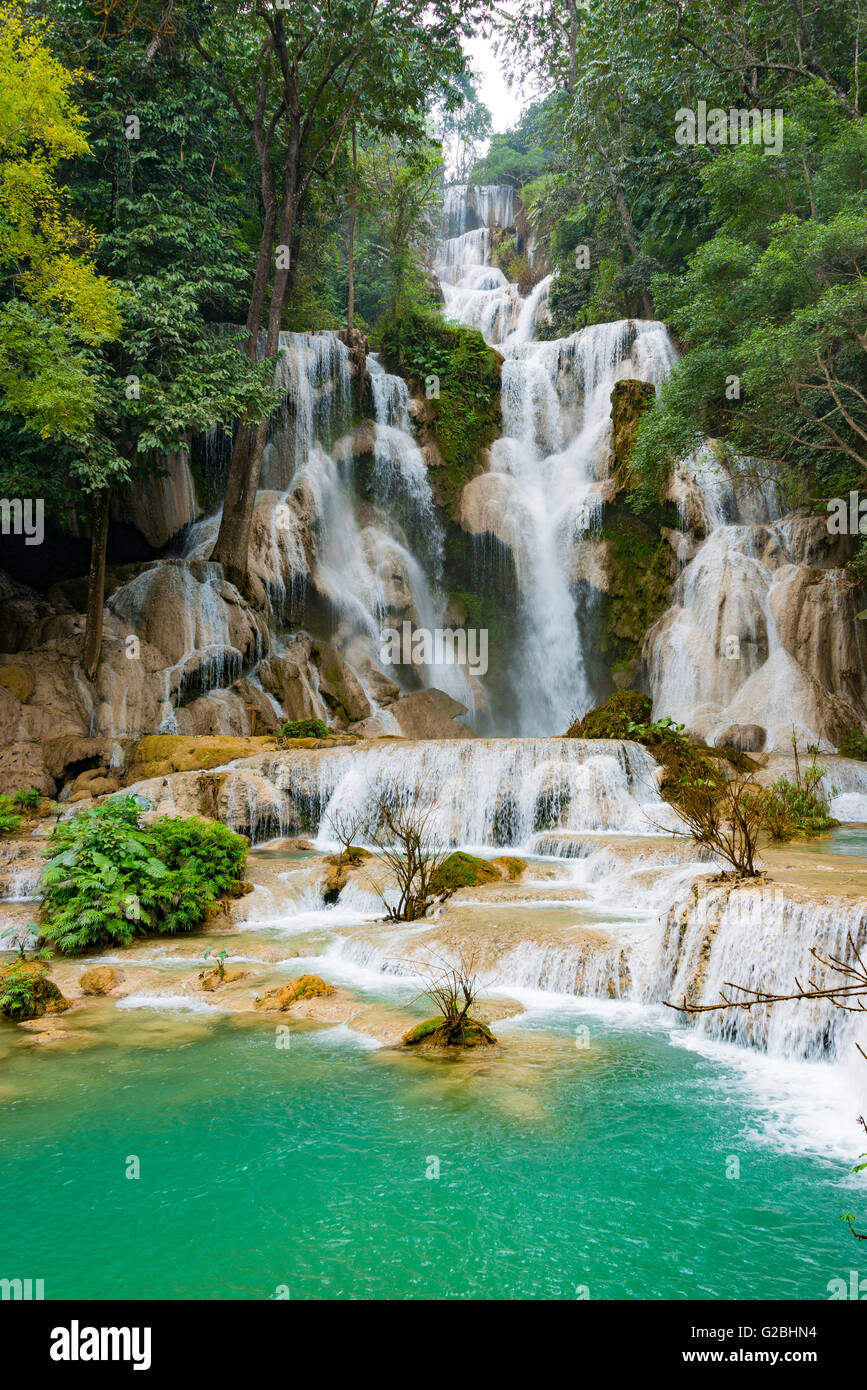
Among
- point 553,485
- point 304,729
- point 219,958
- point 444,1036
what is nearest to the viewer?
point 444,1036

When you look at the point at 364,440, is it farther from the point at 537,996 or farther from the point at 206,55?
the point at 537,996

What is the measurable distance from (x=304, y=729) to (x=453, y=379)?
13.4m

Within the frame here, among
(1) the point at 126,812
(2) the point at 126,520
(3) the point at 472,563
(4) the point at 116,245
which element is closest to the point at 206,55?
(4) the point at 116,245

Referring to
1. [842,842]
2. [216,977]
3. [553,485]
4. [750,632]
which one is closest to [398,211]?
[553,485]

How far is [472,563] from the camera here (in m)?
23.6

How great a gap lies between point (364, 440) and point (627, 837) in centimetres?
1559

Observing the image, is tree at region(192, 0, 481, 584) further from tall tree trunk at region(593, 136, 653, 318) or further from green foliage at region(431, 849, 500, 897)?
green foliage at region(431, 849, 500, 897)

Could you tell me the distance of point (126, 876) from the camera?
9.10m

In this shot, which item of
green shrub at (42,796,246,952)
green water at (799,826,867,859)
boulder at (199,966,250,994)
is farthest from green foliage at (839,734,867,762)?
boulder at (199,966,250,994)

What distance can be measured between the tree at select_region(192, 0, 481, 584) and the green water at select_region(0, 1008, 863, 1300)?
15.1m

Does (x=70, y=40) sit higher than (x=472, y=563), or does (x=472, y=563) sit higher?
(x=70, y=40)

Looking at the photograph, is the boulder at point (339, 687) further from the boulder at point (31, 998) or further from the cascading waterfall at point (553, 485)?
the boulder at point (31, 998)

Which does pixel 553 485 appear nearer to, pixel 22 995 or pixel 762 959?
pixel 762 959

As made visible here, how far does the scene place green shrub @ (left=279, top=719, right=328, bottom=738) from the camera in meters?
16.3
